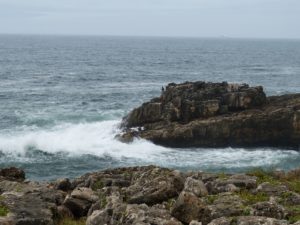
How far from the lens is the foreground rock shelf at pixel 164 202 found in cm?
1284

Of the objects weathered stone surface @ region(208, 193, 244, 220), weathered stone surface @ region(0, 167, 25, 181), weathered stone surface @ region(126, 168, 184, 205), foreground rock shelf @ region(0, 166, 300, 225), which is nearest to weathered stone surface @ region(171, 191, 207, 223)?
foreground rock shelf @ region(0, 166, 300, 225)

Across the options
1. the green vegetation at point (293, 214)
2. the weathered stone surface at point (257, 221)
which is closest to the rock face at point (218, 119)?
the green vegetation at point (293, 214)

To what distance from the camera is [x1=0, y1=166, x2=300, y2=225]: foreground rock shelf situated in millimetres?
12836

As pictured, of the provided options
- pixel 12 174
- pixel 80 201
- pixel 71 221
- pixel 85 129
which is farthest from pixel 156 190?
pixel 85 129

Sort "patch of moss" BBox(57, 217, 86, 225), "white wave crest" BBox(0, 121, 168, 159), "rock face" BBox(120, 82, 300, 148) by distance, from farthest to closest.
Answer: "rock face" BBox(120, 82, 300, 148) < "white wave crest" BBox(0, 121, 168, 159) < "patch of moss" BBox(57, 217, 86, 225)

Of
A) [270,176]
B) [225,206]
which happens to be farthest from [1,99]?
[225,206]

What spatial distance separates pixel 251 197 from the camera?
1533 cm

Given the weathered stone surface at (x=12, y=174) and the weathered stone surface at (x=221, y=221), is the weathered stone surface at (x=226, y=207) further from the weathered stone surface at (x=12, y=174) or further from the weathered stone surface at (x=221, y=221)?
the weathered stone surface at (x=12, y=174)

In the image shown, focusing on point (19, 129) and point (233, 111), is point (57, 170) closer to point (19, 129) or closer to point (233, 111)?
point (19, 129)

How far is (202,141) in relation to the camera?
46250 mm

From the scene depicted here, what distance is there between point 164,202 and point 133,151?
29169 mm

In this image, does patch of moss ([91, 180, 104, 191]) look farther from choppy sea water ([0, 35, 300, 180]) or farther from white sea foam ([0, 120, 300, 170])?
white sea foam ([0, 120, 300, 170])

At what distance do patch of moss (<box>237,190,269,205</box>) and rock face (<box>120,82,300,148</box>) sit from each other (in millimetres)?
29784

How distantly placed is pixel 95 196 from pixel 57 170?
21468 millimetres
